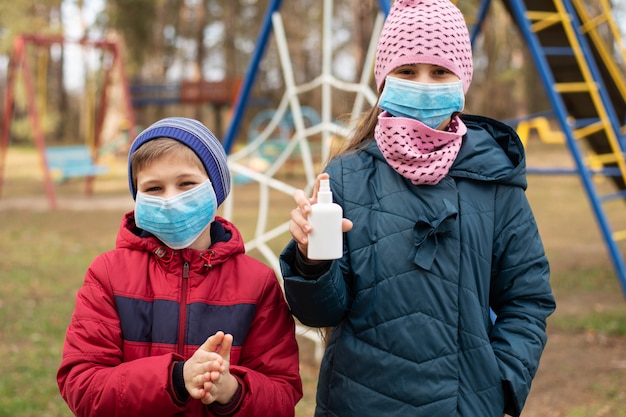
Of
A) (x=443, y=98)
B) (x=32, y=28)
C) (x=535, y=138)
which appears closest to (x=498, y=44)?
(x=535, y=138)

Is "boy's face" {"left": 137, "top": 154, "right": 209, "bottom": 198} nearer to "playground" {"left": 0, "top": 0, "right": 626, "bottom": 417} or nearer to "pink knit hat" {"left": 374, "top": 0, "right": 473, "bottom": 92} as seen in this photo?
"pink knit hat" {"left": 374, "top": 0, "right": 473, "bottom": 92}

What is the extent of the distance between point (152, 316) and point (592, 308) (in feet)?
16.5

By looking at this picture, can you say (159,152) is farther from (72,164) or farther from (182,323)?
(72,164)

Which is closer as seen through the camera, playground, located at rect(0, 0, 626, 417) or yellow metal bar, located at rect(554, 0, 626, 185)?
playground, located at rect(0, 0, 626, 417)

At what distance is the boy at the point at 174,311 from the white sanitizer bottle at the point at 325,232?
322 mm

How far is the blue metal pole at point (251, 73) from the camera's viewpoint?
4.75m

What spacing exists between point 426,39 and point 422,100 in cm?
16

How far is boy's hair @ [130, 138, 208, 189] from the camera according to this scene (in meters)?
1.90

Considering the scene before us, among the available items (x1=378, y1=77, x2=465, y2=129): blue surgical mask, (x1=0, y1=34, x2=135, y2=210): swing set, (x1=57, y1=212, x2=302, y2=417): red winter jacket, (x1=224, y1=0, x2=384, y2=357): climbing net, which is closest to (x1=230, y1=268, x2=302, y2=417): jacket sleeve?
(x1=57, y1=212, x2=302, y2=417): red winter jacket

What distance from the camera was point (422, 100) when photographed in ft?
6.48

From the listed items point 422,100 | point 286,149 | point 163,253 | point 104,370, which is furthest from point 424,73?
point 286,149

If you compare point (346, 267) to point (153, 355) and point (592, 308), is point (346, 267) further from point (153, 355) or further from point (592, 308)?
point (592, 308)

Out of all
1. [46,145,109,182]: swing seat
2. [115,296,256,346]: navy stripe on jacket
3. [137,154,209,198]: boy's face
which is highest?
[137,154,209,198]: boy's face

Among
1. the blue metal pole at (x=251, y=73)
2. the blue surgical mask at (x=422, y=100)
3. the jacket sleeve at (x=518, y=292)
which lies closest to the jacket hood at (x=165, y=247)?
the blue surgical mask at (x=422, y=100)
